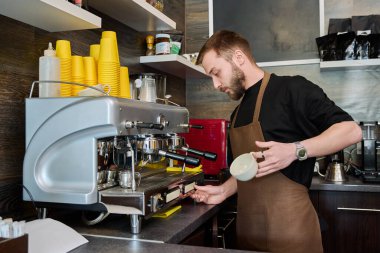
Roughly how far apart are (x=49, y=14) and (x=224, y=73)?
77 centimetres

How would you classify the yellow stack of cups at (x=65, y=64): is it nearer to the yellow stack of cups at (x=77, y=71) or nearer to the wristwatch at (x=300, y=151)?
the yellow stack of cups at (x=77, y=71)

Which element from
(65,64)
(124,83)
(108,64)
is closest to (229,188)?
(124,83)

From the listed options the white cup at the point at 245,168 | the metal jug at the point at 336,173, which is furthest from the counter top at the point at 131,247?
the metal jug at the point at 336,173

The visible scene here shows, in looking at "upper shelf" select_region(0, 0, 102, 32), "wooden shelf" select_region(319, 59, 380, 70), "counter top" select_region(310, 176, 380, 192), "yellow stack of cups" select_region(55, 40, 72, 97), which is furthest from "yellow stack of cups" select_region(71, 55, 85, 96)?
"wooden shelf" select_region(319, 59, 380, 70)

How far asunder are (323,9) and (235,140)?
1.60 metres

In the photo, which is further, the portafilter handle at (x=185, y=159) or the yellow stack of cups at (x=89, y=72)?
the yellow stack of cups at (x=89, y=72)

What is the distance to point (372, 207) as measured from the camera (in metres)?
2.22

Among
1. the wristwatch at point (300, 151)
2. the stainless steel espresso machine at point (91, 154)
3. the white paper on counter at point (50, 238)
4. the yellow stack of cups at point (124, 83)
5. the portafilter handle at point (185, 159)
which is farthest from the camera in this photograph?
the yellow stack of cups at point (124, 83)

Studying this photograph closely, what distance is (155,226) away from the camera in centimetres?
133

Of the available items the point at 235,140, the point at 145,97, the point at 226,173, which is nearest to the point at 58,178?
the point at 145,97

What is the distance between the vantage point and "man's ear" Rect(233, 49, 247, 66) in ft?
5.71

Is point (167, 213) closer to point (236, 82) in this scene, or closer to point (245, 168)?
point (245, 168)

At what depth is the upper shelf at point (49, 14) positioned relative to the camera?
121 cm

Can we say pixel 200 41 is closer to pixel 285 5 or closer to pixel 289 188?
pixel 285 5
